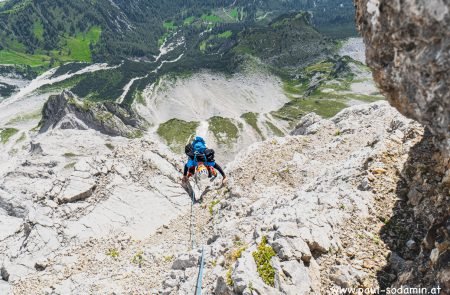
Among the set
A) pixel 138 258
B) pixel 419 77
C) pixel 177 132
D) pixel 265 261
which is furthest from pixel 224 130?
pixel 419 77

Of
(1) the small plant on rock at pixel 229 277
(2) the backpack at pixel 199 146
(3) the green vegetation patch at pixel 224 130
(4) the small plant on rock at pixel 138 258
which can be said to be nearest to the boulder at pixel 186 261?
(1) the small plant on rock at pixel 229 277

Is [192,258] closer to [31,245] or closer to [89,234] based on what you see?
[89,234]

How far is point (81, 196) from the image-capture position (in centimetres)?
2734

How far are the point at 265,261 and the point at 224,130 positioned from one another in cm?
13965

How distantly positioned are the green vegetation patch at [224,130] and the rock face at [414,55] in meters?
134

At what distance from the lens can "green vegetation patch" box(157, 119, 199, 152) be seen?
14491cm

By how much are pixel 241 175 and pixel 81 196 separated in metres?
11.3

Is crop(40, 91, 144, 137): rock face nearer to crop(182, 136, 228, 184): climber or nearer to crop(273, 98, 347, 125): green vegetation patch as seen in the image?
crop(273, 98, 347, 125): green vegetation patch

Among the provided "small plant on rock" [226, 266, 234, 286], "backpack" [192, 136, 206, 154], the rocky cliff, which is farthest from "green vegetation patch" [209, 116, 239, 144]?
the rocky cliff

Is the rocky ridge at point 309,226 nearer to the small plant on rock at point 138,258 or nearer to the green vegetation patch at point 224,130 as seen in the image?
the small plant on rock at point 138,258

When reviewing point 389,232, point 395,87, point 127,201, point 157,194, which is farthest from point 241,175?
point 395,87

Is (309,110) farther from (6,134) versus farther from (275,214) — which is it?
(275,214)

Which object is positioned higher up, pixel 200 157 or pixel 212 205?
pixel 200 157

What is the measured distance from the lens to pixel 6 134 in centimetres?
18312
